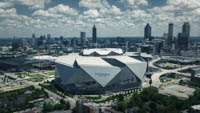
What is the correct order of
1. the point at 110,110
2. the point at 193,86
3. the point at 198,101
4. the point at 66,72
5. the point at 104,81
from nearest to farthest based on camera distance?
the point at 110,110, the point at 198,101, the point at 104,81, the point at 66,72, the point at 193,86

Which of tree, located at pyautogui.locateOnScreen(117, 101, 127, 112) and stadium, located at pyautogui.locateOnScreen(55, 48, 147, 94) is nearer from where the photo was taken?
tree, located at pyautogui.locateOnScreen(117, 101, 127, 112)

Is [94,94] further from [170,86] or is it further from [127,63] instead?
[170,86]

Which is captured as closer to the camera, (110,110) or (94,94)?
(110,110)

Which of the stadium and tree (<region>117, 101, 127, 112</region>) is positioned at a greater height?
the stadium

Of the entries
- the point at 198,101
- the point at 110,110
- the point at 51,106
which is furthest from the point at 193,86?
the point at 51,106

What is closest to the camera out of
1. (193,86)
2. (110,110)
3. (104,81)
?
(110,110)

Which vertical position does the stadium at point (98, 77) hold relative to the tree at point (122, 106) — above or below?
above

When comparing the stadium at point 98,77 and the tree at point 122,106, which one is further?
the stadium at point 98,77

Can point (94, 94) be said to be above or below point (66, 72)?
below

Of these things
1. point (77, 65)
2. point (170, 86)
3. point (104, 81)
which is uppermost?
point (77, 65)

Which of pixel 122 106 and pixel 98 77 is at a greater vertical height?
pixel 98 77

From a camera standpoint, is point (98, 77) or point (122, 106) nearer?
point (122, 106)
